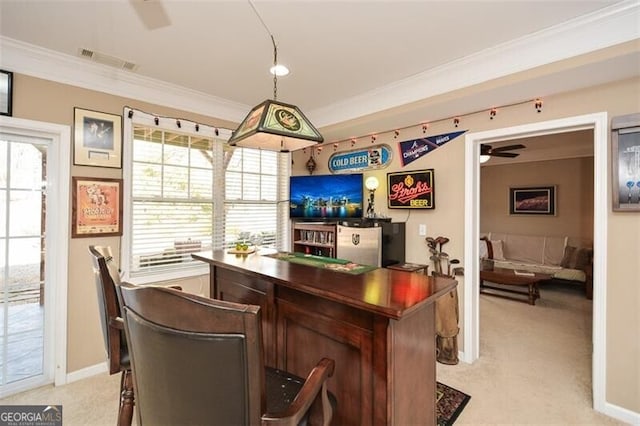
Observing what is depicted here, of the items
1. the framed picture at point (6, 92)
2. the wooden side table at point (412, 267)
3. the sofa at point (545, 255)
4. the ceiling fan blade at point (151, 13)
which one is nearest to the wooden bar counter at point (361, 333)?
the wooden side table at point (412, 267)

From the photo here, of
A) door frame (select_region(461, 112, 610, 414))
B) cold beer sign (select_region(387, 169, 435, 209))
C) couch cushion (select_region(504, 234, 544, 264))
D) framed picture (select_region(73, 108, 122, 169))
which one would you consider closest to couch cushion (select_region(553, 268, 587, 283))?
couch cushion (select_region(504, 234, 544, 264))

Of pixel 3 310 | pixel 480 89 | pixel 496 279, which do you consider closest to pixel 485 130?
pixel 480 89

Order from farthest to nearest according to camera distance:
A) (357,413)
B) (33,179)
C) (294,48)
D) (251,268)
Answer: (33,179), (294,48), (251,268), (357,413)

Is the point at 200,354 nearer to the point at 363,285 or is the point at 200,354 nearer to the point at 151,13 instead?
the point at 363,285

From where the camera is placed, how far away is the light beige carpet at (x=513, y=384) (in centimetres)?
224

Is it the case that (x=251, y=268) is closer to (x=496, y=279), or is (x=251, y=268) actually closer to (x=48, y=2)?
(x=48, y=2)

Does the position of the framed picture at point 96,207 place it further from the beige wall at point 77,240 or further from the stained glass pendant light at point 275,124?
the stained glass pendant light at point 275,124

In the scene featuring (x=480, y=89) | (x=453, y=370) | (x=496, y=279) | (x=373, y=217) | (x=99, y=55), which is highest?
(x=99, y=55)

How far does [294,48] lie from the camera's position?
243 cm

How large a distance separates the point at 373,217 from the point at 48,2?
3.40 meters

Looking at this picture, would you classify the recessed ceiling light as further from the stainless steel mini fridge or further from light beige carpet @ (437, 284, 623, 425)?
light beige carpet @ (437, 284, 623, 425)

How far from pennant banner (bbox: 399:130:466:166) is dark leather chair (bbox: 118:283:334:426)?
9.92ft

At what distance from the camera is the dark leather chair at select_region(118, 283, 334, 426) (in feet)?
2.69

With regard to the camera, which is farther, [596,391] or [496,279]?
[496,279]
